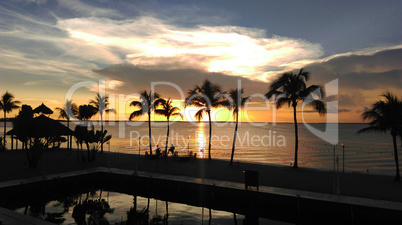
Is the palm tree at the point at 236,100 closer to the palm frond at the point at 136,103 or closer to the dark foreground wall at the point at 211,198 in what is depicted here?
the dark foreground wall at the point at 211,198

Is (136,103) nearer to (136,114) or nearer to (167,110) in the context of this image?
(136,114)

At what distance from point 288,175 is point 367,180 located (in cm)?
555

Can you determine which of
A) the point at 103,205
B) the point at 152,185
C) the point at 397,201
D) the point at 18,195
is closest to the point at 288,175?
the point at 397,201

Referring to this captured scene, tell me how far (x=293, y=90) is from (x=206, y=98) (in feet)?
33.2

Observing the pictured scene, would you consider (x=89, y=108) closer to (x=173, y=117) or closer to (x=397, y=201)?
(x=173, y=117)

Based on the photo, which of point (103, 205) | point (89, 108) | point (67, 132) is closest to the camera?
point (103, 205)

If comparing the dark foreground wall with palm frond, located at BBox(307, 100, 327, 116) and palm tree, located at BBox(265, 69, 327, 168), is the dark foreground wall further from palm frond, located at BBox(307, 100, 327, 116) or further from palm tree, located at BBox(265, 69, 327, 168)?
palm frond, located at BBox(307, 100, 327, 116)

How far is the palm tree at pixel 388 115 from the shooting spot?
20797 mm

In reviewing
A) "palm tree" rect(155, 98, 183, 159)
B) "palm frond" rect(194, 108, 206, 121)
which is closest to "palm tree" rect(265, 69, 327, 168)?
"palm frond" rect(194, 108, 206, 121)

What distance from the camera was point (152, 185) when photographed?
70.9 feet

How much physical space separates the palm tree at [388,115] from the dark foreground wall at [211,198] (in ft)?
30.7

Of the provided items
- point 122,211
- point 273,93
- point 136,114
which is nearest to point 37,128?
point 136,114

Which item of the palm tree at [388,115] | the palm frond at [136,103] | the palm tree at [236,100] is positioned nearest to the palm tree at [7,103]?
the palm frond at [136,103]

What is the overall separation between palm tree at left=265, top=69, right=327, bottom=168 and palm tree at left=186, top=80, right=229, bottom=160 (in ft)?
21.6
